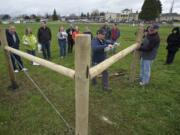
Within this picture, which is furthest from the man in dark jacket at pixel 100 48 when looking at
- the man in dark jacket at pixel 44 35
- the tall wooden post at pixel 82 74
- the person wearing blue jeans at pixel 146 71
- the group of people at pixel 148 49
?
the man in dark jacket at pixel 44 35

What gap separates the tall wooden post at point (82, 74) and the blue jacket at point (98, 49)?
3360 mm

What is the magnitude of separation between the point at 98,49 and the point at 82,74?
3.49m

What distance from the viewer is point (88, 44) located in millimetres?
1816

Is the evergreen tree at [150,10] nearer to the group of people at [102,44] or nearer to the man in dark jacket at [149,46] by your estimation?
the group of people at [102,44]

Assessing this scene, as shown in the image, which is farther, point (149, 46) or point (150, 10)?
point (150, 10)

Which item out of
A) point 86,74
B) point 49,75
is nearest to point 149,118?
point 86,74

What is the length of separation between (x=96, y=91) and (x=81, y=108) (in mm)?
3655

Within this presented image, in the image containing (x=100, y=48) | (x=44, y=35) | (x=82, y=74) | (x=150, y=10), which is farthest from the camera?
(x=150, y=10)

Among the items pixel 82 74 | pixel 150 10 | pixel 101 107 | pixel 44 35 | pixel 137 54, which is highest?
pixel 150 10

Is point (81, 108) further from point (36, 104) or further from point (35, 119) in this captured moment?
point (36, 104)

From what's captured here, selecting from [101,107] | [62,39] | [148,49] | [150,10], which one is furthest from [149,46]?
[150,10]

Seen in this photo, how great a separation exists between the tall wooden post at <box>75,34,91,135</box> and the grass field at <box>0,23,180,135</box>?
1835 mm

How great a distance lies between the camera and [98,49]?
5.30 meters

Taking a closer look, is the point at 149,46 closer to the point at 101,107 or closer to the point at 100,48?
the point at 100,48
